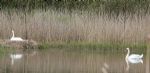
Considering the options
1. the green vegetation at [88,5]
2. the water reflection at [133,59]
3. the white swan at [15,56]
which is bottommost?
the water reflection at [133,59]

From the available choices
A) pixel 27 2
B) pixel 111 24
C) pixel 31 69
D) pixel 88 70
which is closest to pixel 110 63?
pixel 88 70

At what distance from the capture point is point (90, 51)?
20.3m

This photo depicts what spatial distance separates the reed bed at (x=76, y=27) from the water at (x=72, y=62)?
73 cm

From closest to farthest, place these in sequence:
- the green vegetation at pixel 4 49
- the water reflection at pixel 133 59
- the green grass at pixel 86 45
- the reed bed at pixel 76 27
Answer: the water reflection at pixel 133 59
the green vegetation at pixel 4 49
the green grass at pixel 86 45
the reed bed at pixel 76 27

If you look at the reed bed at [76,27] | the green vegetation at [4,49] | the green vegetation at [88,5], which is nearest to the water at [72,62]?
the green vegetation at [4,49]

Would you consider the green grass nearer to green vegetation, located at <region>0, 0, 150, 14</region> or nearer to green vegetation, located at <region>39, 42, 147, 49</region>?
green vegetation, located at <region>39, 42, 147, 49</region>

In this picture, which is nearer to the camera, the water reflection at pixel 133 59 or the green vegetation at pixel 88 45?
the water reflection at pixel 133 59

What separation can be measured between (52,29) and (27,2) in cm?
501

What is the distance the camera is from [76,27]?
21.4m

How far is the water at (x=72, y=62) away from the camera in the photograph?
15.5 meters

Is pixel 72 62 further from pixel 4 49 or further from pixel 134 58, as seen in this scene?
pixel 4 49

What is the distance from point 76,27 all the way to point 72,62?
14.4 ft

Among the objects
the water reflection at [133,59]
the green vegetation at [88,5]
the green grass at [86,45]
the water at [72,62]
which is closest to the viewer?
the water at [72,62]

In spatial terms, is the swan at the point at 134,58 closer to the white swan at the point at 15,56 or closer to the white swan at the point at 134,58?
the white swan at the point at 134,58
